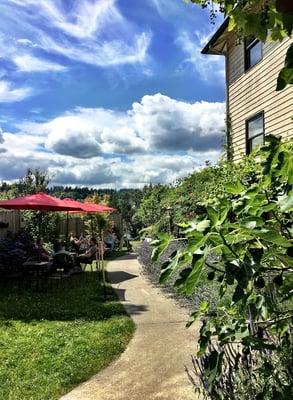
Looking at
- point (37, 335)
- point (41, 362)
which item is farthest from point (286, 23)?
point (37, 335)

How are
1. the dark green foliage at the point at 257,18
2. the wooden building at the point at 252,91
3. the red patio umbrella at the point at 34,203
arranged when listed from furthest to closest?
1. the red patio umbrella at the point at 34,203
2. the wooden building at the point at 252,91
3. the dark green foliage at the point at 257,18

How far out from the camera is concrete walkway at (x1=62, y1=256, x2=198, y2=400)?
15.4 feet

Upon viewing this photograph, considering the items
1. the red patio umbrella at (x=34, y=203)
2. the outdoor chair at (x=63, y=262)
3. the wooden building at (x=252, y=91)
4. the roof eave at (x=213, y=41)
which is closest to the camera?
the wooden building at (x=252, y=91)

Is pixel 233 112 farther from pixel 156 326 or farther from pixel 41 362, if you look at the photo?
pixel 41 362

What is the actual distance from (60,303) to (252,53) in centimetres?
900

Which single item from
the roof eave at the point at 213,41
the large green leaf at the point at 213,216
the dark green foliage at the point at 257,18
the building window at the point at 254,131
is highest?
the roof eave at the point at 213,41

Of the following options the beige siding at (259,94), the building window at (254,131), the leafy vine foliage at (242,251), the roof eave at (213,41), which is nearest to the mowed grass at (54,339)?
the leafy vine foliage at (242,251)

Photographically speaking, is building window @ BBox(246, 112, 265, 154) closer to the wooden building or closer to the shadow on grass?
the wooden building

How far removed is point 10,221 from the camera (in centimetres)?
1836

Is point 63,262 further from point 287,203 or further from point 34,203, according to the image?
point 287,203

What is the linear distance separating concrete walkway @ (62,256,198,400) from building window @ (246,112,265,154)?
226 inches

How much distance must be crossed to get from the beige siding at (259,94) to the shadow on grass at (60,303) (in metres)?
5.39

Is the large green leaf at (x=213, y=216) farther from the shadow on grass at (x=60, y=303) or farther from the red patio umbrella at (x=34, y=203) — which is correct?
the red patio umbrella at (x=34, y=203)

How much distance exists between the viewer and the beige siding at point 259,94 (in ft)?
36.4
